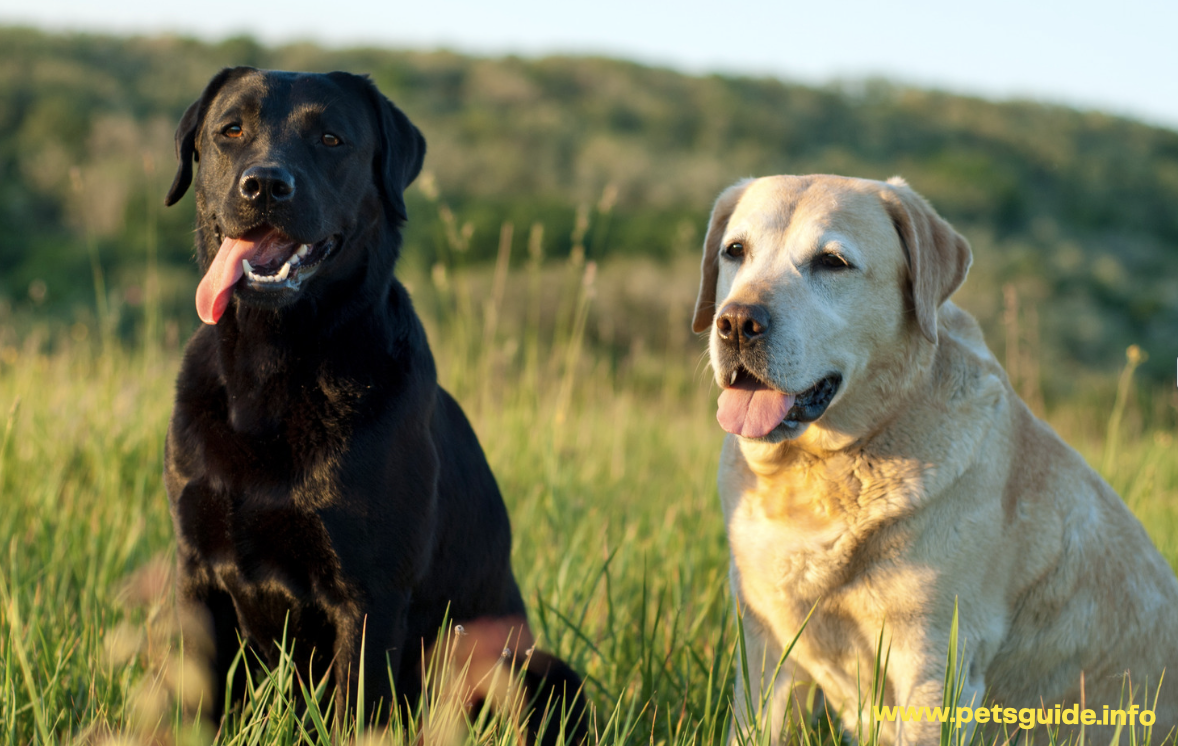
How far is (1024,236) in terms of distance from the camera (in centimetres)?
2484

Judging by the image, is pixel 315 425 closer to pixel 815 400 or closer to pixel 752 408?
pixel 752 408

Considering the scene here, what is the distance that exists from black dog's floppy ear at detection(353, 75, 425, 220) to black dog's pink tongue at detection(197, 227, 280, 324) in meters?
0.34

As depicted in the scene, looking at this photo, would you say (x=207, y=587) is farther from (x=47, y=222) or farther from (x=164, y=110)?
(x=164, y=110)

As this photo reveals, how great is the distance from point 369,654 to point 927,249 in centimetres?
167

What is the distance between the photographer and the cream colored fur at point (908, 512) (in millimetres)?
2133

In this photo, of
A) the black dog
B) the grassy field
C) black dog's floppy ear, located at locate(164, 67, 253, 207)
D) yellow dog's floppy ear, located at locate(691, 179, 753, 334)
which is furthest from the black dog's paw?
black dog's floppy ear, located at locate(164, 67, 253, 207)

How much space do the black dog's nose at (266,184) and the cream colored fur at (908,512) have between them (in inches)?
42.6

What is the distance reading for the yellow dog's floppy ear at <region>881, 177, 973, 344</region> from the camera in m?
2.25

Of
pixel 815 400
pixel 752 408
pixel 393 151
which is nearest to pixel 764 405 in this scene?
pixel 752 408

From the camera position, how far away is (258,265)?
2.21 meters

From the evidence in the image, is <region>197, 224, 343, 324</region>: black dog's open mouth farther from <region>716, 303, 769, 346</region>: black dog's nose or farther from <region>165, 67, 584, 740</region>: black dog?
<region>716, 303, 769, 346</region>: black dog's nose

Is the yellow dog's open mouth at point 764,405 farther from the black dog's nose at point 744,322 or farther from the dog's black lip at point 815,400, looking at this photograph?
the black dog's nose at point 744,322

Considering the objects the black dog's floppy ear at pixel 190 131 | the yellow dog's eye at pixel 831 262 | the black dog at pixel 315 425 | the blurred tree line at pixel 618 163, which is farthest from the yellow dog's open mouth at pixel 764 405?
the blurred tree line at pixel 618 163

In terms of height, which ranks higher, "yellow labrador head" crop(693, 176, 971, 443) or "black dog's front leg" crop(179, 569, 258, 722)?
"yellow labrador head" crop(693, 176, 971, 443)
